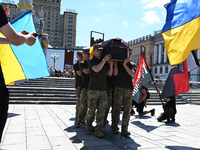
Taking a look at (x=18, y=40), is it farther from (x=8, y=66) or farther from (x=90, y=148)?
(x=8, y=66)

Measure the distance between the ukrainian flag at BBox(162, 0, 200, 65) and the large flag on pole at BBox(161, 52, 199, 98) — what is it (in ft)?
3.87

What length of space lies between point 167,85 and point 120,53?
2079mm

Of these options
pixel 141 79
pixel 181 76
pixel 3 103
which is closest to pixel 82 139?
pixel 3 103

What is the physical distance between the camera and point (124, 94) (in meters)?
4.66

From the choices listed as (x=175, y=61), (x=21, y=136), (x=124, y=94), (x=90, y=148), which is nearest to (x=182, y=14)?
(x=175, y=61)

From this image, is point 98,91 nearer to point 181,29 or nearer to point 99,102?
point 99,102

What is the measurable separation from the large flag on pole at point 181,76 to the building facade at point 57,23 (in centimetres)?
12805

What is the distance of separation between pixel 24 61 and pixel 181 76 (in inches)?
157

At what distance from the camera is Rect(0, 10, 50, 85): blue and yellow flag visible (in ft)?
14.9

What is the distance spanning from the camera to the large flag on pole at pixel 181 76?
4977 mm

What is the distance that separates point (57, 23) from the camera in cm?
13500

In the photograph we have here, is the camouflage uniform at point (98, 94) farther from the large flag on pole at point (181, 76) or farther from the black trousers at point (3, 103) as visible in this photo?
the black trousers at point (3, 103)

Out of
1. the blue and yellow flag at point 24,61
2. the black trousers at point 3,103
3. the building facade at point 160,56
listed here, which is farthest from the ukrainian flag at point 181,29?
the building facade at point 160,56

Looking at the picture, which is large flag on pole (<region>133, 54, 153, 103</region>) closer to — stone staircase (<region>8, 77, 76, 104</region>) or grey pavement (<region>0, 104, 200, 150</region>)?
grey pavement (<region>0, 104, 200, 150</region>)
